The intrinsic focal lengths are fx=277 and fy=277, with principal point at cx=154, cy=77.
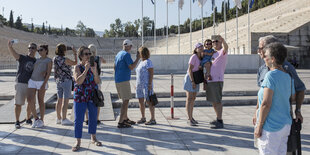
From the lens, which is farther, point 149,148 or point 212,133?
point 212,133

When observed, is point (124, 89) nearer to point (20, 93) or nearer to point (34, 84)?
point (34, 84)

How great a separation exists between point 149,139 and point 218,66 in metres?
2.00

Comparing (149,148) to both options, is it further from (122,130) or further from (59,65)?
(59,65)

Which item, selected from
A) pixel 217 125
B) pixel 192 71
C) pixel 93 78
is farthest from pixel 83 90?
pixel 217 125

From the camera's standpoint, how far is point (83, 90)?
4406mm

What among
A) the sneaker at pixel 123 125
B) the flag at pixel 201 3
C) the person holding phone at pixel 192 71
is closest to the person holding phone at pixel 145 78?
the sneaker at pixel 123 125

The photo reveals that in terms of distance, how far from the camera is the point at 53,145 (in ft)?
15.3

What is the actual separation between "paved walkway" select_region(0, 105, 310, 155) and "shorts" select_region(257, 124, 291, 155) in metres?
1.63

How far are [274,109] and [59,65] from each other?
4639mm

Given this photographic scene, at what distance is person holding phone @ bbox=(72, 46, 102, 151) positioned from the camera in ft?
14.3

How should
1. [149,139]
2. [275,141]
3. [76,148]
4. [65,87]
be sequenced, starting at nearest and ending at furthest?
[275,141], [76,148], [149,139], [65,87]

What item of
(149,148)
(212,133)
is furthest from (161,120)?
(149,148)

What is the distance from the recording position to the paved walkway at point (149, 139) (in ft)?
14.3

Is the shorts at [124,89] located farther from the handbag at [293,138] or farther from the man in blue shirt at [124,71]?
the handbag at [293,138]
